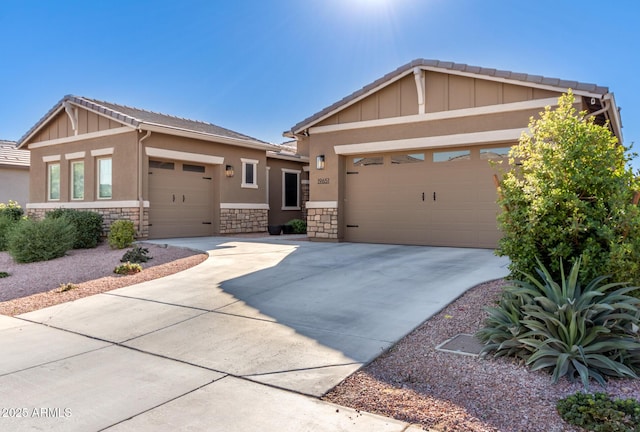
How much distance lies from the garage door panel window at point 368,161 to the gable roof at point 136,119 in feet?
17.1

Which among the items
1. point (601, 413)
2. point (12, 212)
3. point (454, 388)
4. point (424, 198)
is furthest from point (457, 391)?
point (12, 212)

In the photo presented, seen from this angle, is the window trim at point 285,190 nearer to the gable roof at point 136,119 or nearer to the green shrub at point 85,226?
the gable roof at point 136,119

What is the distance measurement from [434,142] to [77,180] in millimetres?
11917

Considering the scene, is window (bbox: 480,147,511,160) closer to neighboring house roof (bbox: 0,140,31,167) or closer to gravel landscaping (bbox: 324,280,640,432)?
gravel landscaping (bbox: 324,280,640,432)

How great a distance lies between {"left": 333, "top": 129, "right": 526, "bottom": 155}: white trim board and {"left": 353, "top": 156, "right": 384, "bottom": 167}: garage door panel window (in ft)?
0.93

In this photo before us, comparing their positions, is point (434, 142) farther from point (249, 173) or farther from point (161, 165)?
point (161, 165)

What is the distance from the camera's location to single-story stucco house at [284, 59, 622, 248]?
31.1 feet

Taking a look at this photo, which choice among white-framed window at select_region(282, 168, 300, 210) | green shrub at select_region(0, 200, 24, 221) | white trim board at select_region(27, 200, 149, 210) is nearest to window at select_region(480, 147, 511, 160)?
white trim board at select_region(27, 200, 149, 210)

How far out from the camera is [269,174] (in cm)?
1777

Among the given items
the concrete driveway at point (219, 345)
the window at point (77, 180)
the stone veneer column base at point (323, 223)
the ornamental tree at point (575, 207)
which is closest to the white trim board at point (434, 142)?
the stone veneer column base at point (323, 223)

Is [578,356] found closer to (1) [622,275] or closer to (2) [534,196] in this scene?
(1) [622,275]

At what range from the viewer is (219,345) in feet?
13.7

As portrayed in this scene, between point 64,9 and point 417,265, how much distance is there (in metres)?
11.9

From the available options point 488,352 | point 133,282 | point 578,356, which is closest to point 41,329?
point 133,282
